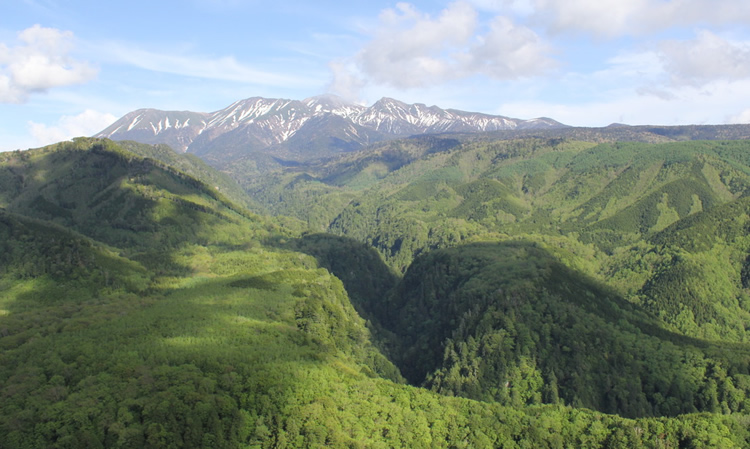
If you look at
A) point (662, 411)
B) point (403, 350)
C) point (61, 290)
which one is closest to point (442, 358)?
point (403, 350)

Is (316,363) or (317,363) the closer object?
(316,363)

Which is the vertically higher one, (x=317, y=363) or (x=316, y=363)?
(x=316, y=363)

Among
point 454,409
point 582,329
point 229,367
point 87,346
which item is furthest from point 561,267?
point 87,346

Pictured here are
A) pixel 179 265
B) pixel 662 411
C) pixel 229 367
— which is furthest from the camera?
pixel 179 265

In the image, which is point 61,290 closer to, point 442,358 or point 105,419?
point 105,419

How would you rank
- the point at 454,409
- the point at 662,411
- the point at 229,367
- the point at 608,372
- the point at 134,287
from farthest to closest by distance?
1. the point at 134,287
2. the point at 608,372
3. the point at 662,411
4. the point at 454,409
5. the point at 229,367

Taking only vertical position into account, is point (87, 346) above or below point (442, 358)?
above

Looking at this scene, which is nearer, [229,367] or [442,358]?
[229,367]

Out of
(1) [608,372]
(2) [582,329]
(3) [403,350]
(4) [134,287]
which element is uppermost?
(4) [134,287]

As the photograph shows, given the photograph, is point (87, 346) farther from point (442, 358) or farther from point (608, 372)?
point (608, 372)
